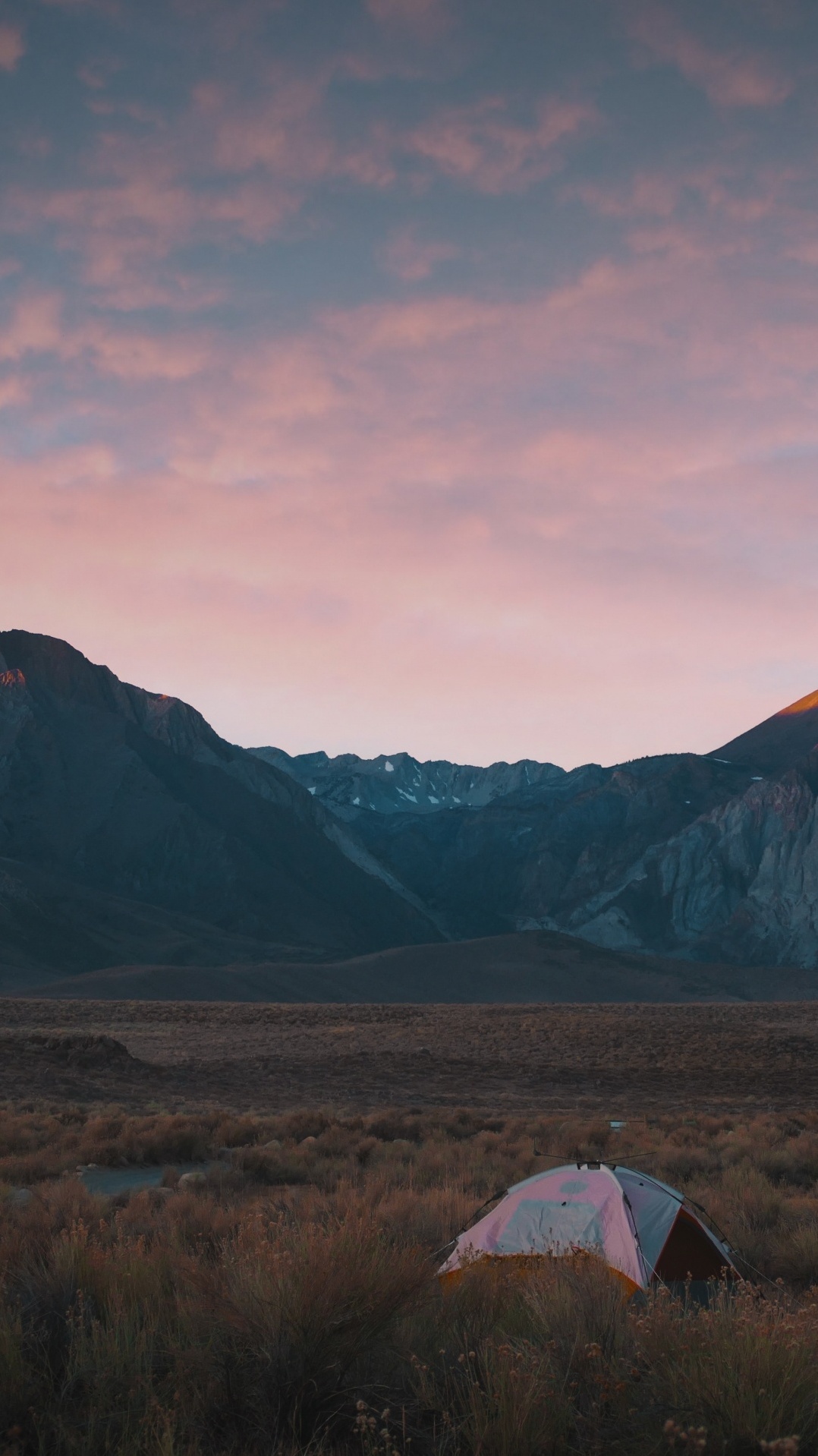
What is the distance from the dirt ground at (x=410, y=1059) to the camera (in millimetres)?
26500

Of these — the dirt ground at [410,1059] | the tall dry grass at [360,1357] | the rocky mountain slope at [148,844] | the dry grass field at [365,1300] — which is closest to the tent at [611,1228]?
the dry grass field at [365,1300]

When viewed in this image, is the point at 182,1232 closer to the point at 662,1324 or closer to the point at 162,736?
the point at 662,1324

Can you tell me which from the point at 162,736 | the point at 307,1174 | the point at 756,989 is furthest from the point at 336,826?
the point at 307,1174

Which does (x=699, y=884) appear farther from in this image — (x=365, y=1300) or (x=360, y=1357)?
(x=360, y=1357)

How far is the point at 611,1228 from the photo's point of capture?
926 cm

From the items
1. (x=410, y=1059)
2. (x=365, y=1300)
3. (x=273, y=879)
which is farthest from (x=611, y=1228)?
(x=273, y=879)

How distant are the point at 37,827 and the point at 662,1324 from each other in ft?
459

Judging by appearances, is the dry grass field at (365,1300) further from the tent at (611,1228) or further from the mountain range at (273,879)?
the mountain range at (273,879)

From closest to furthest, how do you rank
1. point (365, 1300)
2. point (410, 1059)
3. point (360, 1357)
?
point (360, 1357), point (365, 1300), point (410, 1059)

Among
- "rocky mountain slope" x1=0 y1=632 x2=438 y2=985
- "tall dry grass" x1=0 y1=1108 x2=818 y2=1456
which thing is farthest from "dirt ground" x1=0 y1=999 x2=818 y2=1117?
"rocky mountain slope" x1=0 y1=632 x2=438 y2=985

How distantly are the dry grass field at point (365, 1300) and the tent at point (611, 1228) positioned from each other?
543 millimetres

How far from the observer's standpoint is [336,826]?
179 metres

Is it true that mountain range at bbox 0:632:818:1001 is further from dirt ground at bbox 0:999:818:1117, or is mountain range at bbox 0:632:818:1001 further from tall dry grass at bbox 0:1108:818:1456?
tall dry grass at bbox 0:1108:818:1456

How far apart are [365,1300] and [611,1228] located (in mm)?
4766
